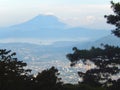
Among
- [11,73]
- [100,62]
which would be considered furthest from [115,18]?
[11,73]

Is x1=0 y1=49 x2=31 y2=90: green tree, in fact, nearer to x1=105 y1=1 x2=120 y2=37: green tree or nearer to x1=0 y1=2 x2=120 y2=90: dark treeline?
x1=0 y1=2 x2=120 y2=90: dark treeline

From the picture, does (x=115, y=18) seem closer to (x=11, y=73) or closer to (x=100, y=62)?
(x=100, y=62)

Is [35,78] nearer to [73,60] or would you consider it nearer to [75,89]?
[75,89]

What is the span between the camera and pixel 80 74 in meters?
28.3

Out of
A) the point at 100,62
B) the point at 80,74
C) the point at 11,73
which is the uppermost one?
the point at 100,62

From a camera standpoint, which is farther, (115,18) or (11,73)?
(115,18)

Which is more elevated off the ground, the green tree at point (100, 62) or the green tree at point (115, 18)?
the green tree at point (115, 18)

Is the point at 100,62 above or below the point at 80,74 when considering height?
above

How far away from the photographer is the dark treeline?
13.9 metres

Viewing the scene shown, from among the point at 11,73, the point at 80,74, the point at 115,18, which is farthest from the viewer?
the point at 80,74

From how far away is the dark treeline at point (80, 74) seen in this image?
1388 cm

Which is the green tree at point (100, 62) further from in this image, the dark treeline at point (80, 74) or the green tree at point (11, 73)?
the green tree at point (11, 73)

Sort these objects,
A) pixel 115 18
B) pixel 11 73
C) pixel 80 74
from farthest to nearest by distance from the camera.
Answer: pixel 80 74, pixel 115 18, pixel 11 73

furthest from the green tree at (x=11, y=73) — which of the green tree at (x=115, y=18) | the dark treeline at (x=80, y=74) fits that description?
the green tree at (x=115, y=18)
